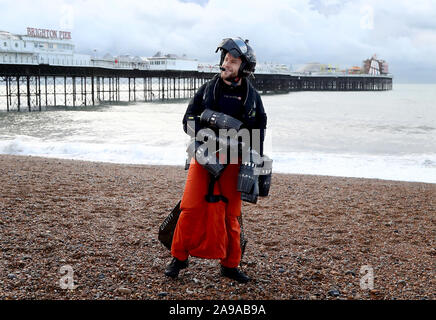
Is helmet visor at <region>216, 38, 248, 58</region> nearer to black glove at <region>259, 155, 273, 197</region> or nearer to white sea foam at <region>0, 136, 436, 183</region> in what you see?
black glove at <region>259, 155, 273, 197</region>

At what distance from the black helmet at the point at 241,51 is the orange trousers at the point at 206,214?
69 cm

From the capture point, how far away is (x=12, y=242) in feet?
13.4

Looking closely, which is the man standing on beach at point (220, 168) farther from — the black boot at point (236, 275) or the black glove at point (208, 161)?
the black boot at point (236, 275)

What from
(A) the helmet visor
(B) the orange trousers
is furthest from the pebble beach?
(A) the helmet visor

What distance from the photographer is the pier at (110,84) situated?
120ft

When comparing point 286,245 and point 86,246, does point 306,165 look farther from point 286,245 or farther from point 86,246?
point 86,246

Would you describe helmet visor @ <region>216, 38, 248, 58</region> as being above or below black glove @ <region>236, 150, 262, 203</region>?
above

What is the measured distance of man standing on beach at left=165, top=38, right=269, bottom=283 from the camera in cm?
307

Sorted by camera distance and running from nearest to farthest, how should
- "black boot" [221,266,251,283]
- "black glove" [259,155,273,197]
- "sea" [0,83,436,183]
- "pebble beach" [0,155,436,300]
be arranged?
"black glove" [259,155,273,197] < "pebble beach" [0,155,436,300] < "black boot" [221,266,251,283] < "sea" [0,83,436,183]

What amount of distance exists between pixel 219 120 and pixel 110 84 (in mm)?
60052

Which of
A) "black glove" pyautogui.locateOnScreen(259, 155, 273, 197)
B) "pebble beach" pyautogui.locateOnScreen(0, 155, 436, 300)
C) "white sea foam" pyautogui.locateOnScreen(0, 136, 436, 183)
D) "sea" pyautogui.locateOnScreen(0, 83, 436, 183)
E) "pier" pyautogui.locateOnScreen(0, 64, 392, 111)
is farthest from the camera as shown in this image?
"pier" pyautogui.locateOnScreen(0, 64, 392, 111)

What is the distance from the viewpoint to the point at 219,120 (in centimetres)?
302

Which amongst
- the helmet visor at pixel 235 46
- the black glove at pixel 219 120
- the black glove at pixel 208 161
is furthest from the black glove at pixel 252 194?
the helmet visor at pixel 235 46

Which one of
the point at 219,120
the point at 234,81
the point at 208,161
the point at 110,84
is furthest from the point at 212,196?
the point at 110,84
